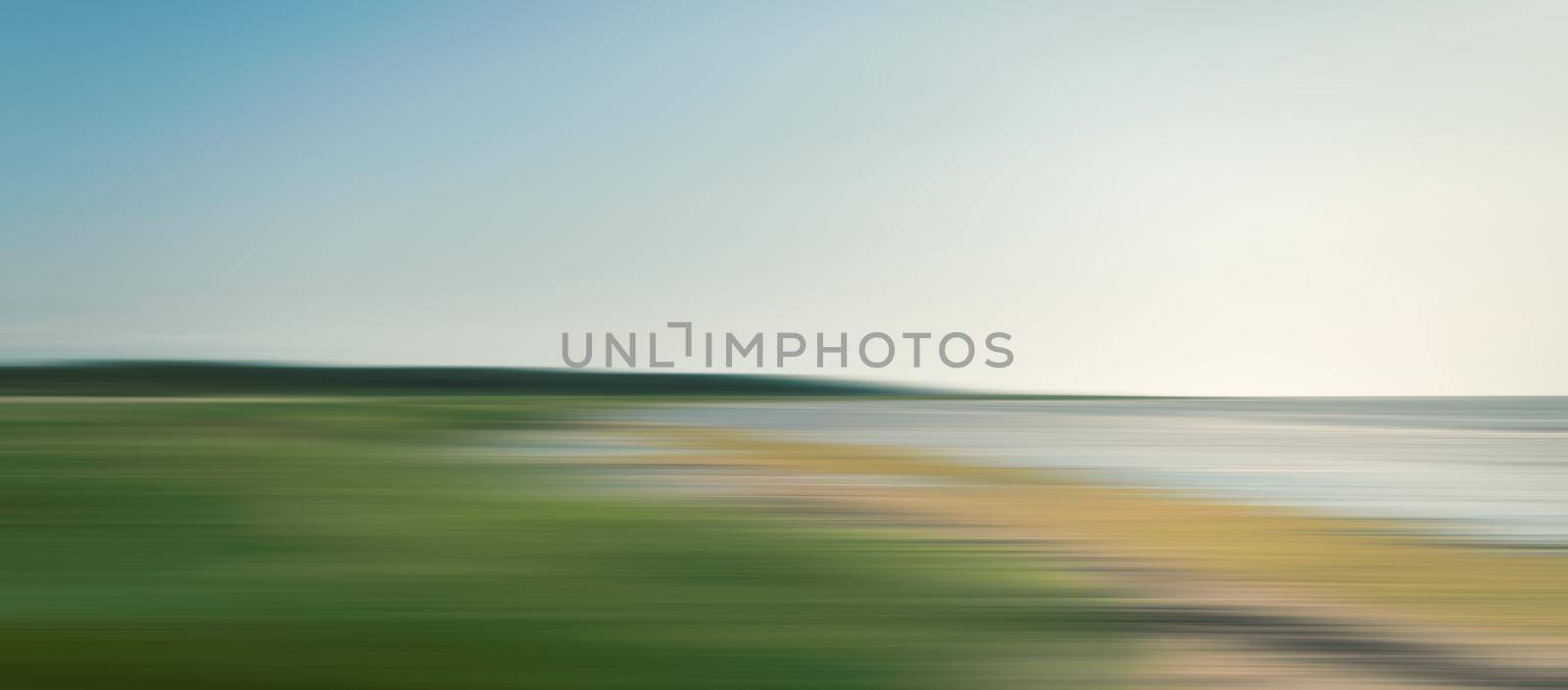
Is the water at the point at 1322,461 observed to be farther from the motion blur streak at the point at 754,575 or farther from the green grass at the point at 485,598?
the green grass at the point at 485,598

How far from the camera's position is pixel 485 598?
13.6 ft

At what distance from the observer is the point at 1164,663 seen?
3420 millimetres

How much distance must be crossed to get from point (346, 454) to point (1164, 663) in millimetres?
8244

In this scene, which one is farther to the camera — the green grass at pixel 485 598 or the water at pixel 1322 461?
the water at pixel 1322 461

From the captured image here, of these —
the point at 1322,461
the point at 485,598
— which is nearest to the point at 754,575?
the point at 485,598

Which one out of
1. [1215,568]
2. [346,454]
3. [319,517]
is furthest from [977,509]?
[346,454]

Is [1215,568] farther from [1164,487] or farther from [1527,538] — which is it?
[1164,487]

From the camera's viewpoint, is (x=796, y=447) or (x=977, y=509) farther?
(x=796, y=447)

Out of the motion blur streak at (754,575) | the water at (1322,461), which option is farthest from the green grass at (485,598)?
the water at (1322,461)

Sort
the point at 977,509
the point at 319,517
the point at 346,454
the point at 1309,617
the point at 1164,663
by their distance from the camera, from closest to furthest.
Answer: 1. the point at 1164,663
2. the point at 1309,617
3. the point at 319,517
4. the point at 977,509
5. the point at 346,454

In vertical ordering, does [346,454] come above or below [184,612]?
above

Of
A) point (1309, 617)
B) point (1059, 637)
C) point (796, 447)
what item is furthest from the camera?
point (796, 447)

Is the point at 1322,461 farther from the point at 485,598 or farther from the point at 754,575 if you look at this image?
the point at 485,598

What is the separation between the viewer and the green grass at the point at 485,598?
3295mm
